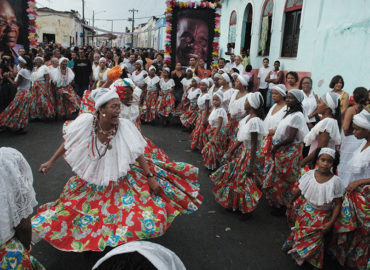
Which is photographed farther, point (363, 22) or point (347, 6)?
point (347, 6)

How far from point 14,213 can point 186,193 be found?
178 centimetres

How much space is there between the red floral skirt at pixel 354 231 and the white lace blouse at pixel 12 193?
2.97 meters

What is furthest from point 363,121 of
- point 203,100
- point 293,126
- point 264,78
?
point 264,78

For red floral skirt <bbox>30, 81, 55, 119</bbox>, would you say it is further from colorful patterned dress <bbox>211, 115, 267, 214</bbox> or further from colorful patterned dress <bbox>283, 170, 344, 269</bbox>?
colorful patterned dress <bbox>283, 170, 344, 269</bbox>

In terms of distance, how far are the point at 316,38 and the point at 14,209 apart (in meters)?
9.81

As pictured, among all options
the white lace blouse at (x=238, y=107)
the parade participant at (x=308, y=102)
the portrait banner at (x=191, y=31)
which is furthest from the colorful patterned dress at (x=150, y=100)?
the parade participant at (x=308, y=102)

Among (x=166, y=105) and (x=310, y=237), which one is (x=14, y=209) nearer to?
(x=310, y=237)

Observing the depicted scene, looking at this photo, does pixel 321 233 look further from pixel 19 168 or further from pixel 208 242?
pixel 19 168

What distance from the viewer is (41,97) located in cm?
986

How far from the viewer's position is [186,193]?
3.49 m

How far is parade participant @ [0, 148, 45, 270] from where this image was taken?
2.01m

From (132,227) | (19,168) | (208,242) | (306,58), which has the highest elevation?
(306,58)

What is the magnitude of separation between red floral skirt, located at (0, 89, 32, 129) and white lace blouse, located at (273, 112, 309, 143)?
21.5 feet

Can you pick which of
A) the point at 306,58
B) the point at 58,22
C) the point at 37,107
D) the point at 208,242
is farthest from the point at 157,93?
the point at 58,22
